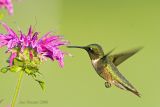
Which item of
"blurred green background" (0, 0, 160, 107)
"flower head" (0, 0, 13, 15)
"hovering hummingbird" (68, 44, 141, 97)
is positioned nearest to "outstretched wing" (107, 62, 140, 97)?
"hovering hummingbird" (68, 44, 141, 97)

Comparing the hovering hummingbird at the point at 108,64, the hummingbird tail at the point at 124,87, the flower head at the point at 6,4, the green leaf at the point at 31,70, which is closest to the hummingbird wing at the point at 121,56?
the hovering hummingbird at the point at 108,64

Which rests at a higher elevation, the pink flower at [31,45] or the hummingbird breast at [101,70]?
the hummingbird breast at [101,70]

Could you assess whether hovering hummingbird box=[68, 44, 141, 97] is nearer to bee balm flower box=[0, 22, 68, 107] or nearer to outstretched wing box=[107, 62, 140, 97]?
outstretched wing box=[107, 62, 140, 97]

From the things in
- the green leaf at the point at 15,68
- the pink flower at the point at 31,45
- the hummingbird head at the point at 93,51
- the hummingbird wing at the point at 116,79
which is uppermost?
the hummingbird head at the point at 93,51

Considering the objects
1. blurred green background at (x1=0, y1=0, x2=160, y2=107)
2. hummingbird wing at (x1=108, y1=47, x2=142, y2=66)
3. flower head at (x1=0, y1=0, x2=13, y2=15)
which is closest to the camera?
flower head at (x1=0, y1=0, x2=13, y2=15)

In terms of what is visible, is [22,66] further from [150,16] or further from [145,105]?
[150,16]

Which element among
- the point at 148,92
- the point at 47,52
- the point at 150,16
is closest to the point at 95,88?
the point at 148,92

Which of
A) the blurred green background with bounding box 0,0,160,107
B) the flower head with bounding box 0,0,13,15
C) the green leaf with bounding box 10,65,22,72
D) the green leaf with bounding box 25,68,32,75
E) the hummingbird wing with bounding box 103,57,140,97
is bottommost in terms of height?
the green leaf with bounding box 25,68,32,75

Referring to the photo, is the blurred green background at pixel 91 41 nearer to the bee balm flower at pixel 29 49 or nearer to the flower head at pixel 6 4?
the bee balm flower at pixel 29 49
